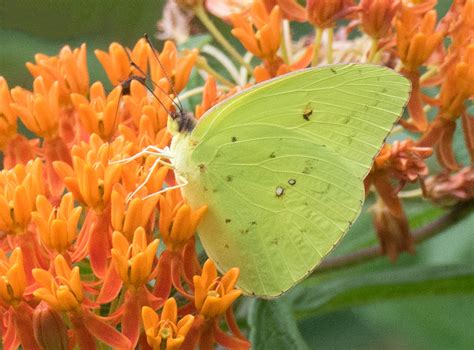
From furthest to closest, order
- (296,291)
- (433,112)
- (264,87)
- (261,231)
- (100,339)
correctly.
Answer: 1. (433,112)
2. (296,291)
3. (261,231)
4. (264,87)
5. (100,339)

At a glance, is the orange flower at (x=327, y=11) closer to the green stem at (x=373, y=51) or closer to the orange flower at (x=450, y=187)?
the green stem at (x=373, y=51)

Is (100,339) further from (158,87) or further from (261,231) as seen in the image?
(158,87)

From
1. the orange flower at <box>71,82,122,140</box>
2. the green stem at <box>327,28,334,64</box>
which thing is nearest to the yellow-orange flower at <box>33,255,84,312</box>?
the orange flower at <box>71,82,122,140</box>

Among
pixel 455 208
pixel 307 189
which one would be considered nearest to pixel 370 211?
pixel 455 208

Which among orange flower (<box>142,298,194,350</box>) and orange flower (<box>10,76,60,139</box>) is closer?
orange flower (<box>142,298,194,350</box>)

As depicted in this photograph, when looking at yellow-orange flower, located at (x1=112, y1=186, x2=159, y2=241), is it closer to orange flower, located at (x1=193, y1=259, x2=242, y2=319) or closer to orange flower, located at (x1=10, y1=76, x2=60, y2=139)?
orange flower, located at (x1=193, y1=259, x2=242, y2=319)

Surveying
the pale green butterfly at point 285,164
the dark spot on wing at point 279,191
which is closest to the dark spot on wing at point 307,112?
the pale green butterfly at point 285,164
